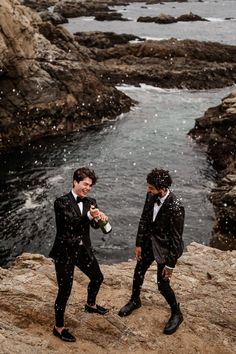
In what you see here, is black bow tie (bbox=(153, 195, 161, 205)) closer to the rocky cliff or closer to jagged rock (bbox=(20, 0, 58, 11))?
the rocky cliff

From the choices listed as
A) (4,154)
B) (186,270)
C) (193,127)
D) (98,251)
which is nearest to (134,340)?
(186,270)

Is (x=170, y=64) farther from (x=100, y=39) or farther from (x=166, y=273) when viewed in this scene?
(x=166, y=273)

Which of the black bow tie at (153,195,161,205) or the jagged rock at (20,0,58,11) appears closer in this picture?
the black bow tie at (153,195,161,205)

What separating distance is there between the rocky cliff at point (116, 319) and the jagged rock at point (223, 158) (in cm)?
Answer: 914

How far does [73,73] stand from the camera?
3653 cm

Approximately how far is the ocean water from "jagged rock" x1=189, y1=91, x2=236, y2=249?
0.59 meters

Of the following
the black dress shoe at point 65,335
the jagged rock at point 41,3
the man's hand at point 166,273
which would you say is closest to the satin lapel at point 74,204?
the man's hand at point 166,273

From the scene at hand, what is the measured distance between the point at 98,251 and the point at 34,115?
641 inches

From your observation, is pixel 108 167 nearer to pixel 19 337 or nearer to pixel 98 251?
pixel 98 251

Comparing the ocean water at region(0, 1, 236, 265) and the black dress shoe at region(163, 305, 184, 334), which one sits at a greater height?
the black dress shoe at region(163, 305, 184, 334)

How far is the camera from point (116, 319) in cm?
827

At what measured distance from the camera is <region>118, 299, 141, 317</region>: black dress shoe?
8.40 metres

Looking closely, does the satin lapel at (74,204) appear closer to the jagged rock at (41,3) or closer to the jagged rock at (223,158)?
the jagged rock at (223,158)

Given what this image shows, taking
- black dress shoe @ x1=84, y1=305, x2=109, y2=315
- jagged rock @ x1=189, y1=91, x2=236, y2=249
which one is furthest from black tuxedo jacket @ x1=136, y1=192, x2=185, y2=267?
jagged rock @ x1=189, y1=91, x2=236, y2=249
